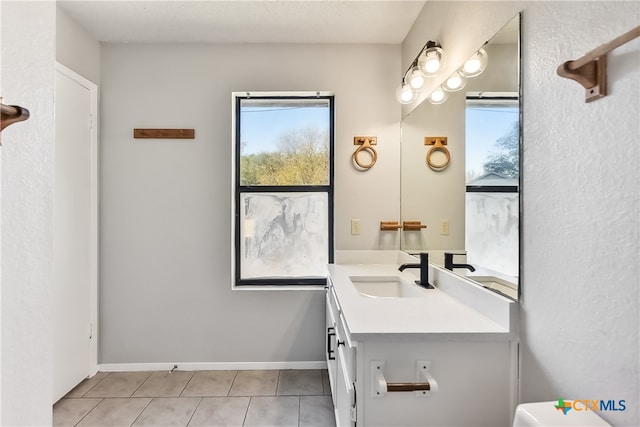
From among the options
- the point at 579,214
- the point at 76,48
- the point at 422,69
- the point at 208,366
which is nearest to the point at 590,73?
the point at 579,214

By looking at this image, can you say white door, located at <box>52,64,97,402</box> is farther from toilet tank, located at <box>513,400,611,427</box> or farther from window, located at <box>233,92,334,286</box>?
toilet tank, located at <box>513,400,611,427</box>

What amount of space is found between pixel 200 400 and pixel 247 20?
251cm

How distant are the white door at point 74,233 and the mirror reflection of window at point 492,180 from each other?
7.92ft

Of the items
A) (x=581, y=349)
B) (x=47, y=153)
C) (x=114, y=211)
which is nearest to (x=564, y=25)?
(x=581, y=349)

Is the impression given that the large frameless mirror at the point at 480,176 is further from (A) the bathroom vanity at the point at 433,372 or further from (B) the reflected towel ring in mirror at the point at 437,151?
(A) the bathroom vanity at the point at 433,372

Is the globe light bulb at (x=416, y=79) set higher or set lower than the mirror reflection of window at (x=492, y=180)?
higher

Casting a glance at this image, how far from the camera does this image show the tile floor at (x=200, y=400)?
187 cm

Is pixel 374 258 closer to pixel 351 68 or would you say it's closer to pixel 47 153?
pixel 351 68

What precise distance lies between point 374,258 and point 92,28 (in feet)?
8.53

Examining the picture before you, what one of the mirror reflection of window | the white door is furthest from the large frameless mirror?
the white door

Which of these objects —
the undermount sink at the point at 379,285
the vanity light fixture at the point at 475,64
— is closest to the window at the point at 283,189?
the undermount sink at the point at 379,285

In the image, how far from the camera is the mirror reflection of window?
3.76 feet

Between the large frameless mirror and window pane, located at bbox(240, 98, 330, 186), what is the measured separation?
2.58 feet

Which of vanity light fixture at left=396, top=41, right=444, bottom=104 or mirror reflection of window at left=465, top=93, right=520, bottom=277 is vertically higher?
vanity light fixture at left=396, top=41, right=444, bottom=104
